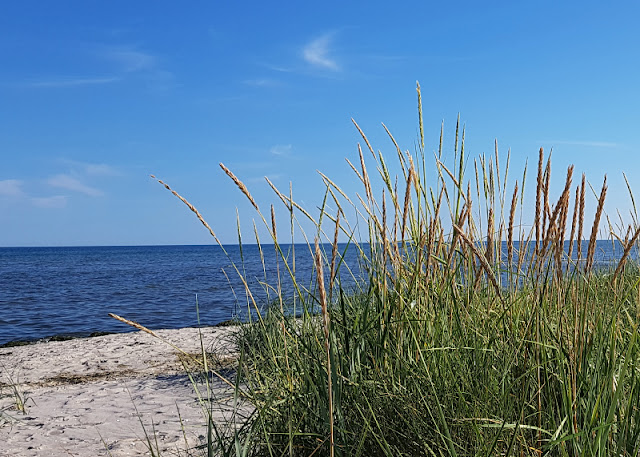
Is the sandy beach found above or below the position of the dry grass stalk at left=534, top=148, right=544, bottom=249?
below

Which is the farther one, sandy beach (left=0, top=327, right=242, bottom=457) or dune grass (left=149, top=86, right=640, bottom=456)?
sandy beach (left=0, top=327, right=242, bottom=457)

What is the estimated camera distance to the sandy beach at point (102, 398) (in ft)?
12.6

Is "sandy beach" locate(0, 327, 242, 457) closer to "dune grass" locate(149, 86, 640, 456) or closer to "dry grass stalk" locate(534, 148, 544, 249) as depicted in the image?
"dune grass" locate(149, 86, 640, 456)

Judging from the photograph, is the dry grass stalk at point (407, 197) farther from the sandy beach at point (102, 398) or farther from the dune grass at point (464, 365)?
the sandy beach at point (102, 398)

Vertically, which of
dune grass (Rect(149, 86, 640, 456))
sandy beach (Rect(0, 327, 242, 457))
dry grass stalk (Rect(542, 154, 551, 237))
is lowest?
sandy beach (Rect(0, 327, 242, 457))

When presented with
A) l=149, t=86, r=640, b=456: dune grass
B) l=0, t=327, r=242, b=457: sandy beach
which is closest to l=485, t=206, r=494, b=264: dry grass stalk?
l=149, t=86, r=640, b=456: dune grass

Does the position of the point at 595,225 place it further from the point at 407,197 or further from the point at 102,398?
the point at 102,398

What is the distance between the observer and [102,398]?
5207mm

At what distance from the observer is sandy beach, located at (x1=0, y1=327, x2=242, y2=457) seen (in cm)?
383

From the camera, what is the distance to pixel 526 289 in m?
2.17

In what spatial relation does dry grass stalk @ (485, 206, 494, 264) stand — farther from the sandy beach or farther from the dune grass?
the sandy beach

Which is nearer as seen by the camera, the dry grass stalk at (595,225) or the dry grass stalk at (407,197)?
the dry grass stalk at (595,225)

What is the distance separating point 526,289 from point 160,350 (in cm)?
630

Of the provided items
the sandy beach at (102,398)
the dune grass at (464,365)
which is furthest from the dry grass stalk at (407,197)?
the sandy beach at (102,398)
